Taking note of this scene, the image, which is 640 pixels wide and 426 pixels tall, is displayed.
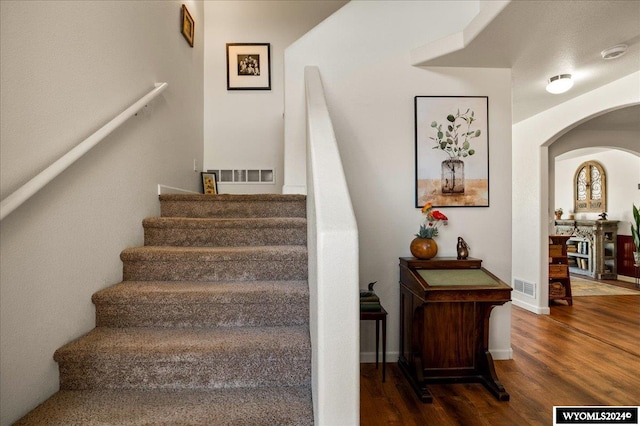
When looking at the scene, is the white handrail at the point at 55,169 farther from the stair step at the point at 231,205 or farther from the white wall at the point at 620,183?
the white wall at the point at 620,183

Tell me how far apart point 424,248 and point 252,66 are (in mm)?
2836

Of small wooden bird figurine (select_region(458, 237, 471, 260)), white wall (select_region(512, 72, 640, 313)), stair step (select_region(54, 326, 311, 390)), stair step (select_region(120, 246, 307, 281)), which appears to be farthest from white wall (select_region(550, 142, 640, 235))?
stair step (select_region(54, 326, 311, 390))

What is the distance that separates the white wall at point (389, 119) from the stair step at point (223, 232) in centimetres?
82

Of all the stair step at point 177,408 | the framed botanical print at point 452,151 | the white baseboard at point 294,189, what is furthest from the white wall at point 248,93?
the stair step at point 177,408

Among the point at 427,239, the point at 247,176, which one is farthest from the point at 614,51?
the point at 247,176

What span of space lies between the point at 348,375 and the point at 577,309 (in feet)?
15.9

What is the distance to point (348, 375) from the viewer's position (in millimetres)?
1058

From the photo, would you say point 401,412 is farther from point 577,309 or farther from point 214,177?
point 577,309

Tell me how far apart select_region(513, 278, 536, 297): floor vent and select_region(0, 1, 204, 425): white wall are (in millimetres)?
4444

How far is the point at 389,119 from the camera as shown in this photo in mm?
2973

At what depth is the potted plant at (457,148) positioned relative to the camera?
2986mm

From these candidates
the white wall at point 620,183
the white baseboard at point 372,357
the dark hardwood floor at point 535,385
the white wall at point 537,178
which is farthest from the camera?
the white wall at point 620,183

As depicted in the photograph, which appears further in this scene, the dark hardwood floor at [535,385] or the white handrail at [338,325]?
the dark hardwood floor at [535,385]

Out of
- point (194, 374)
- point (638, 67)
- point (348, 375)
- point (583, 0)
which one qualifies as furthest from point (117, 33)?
point (638, 67)
